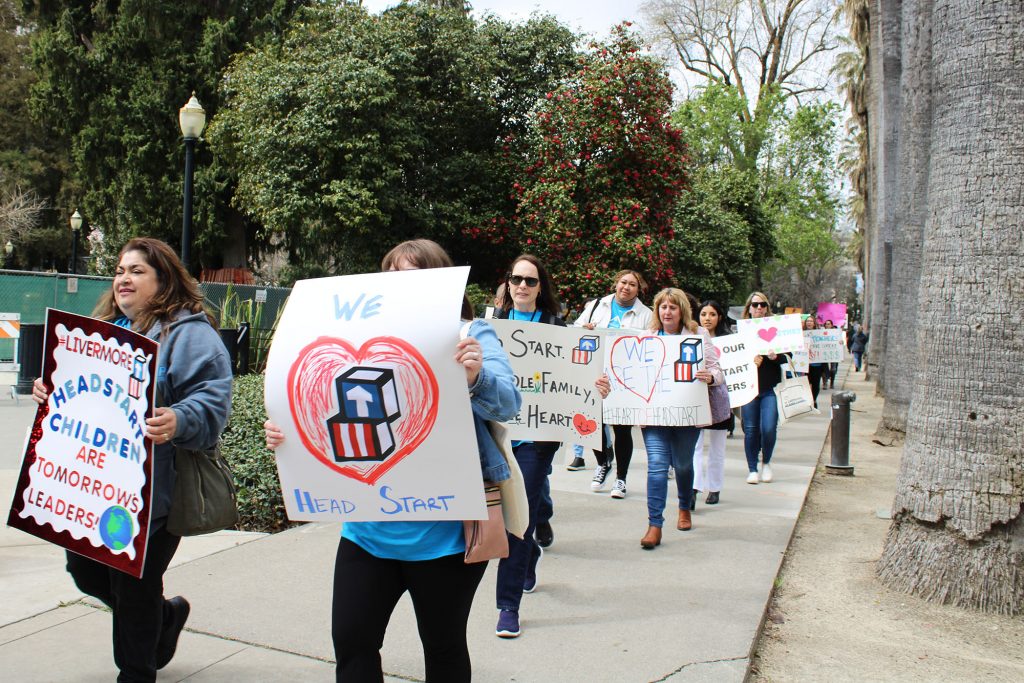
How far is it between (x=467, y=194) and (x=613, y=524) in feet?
51.1

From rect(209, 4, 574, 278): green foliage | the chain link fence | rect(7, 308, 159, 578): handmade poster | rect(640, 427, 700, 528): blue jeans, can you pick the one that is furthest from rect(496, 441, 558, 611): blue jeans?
rect(209, 4, 574, 278): green foliage

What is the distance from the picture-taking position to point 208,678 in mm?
3633

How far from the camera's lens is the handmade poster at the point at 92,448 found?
294 cm

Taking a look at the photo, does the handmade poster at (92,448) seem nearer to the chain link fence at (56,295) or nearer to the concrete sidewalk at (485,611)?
the concrete sidewalk at (485,611)

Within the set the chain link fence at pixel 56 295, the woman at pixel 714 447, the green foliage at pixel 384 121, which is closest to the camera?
the woman at pixel 714 447

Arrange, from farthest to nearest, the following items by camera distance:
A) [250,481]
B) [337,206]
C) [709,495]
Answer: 1. [337,206]
2. [709,495]
3. [250,481]

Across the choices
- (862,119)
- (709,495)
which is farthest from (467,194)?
(862,119)

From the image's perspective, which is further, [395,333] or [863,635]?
[863,635]

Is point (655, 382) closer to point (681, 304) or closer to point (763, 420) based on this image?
point (681, 304)

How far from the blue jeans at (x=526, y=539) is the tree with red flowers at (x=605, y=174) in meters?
14.1

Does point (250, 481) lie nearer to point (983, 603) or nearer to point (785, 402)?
point (983, 603)

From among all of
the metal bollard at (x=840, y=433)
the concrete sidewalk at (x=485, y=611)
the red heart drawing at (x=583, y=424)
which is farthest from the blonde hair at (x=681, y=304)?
the metal bollard at (x=840, y=433)

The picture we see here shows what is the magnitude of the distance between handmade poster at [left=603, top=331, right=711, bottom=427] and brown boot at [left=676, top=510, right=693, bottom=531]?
0.75 metres

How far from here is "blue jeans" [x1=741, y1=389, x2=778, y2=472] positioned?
866cm
